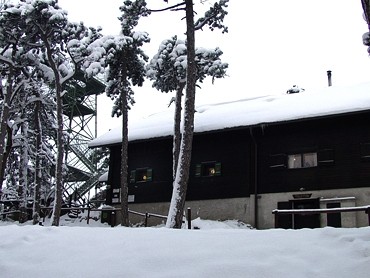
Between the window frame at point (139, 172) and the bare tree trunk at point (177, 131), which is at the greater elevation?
the bare tree trunk at point (177, 131)

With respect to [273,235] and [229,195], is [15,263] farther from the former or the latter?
[229,195]

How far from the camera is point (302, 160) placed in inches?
850

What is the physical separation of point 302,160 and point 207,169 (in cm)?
491

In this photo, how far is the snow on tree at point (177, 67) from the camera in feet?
73.4

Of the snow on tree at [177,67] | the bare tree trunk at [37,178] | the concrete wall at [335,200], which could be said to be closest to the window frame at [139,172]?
the snow on tree at [177,67]

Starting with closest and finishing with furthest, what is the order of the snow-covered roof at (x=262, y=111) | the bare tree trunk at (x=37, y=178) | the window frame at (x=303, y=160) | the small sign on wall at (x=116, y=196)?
the snow-covered roof at (x=262, y=111) < the window frame at (x=303, y=160) < the bare tree trunk at (x=37, y=178) < the small sign on wall at (x=116, y=196)

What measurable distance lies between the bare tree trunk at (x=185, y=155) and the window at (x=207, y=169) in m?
7.22

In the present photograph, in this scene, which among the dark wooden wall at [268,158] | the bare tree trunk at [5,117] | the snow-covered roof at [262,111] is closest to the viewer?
the dark wooden wall at [268,158]

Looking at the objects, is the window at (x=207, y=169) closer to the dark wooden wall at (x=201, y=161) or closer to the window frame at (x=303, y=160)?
the dark wooden wall at (x=201, y=161)

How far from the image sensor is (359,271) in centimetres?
632

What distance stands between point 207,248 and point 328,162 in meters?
14.4

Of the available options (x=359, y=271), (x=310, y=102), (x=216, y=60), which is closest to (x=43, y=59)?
(x=216, y=60)

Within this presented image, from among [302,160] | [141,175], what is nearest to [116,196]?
[141,175]

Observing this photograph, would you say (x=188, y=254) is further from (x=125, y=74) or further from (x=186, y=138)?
(x=125, y=74)
